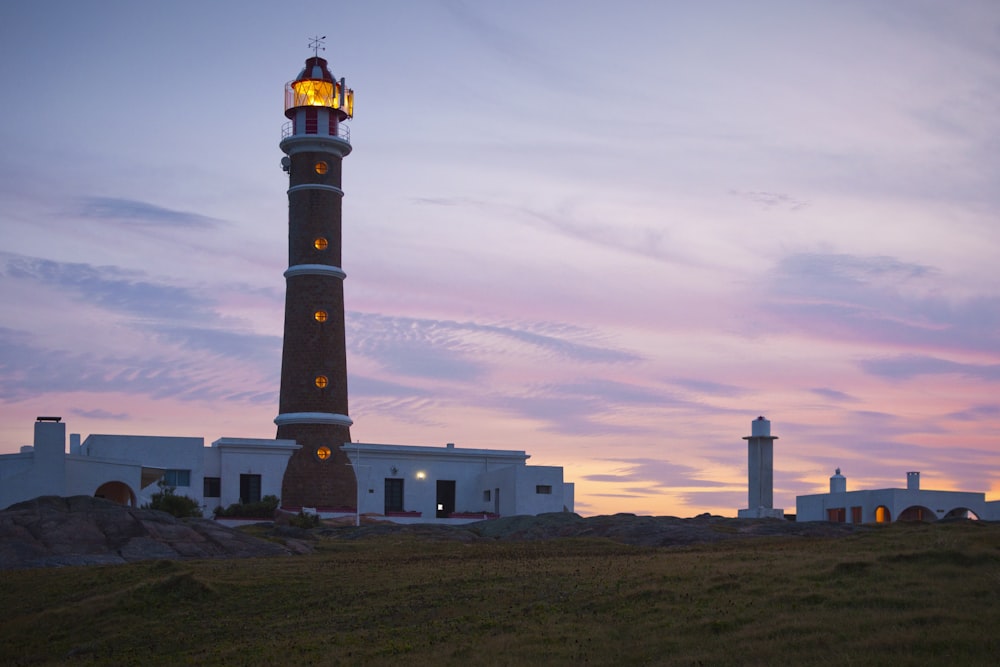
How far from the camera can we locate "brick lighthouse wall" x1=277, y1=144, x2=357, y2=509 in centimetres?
5775

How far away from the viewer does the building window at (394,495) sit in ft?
204

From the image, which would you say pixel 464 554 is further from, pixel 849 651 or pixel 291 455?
pixel 291 455

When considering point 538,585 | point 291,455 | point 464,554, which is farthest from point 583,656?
point 291,455

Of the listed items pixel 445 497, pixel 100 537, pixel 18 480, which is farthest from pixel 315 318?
pixel 100 537

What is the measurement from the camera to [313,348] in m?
57.6

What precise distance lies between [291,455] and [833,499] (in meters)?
30.6

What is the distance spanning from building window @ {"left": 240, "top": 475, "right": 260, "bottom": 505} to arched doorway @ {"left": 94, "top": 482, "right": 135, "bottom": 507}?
301 inches

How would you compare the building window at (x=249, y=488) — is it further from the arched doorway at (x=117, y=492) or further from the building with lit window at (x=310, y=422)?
the arched doorway at (x=117, y=492)

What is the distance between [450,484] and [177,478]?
16.0 metres

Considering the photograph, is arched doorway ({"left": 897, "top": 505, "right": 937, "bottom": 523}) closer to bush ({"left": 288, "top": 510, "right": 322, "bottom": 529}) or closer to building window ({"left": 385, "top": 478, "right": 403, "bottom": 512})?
building window ({"left": 385, "top": 478, "right": 403, "bottom": 512})

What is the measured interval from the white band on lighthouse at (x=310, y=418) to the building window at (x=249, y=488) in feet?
10.8

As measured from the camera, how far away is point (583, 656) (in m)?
17.9

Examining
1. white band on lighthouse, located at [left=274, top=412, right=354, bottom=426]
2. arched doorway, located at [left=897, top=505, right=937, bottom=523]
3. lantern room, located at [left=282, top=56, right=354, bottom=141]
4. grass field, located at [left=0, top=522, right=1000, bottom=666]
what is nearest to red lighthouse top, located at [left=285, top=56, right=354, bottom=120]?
lantern room, located at [left=282, top=56, right=354, bottom=141]

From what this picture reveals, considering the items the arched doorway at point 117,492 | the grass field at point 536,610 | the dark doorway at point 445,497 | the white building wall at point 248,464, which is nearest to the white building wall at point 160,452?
the white building wall at point 248,464
